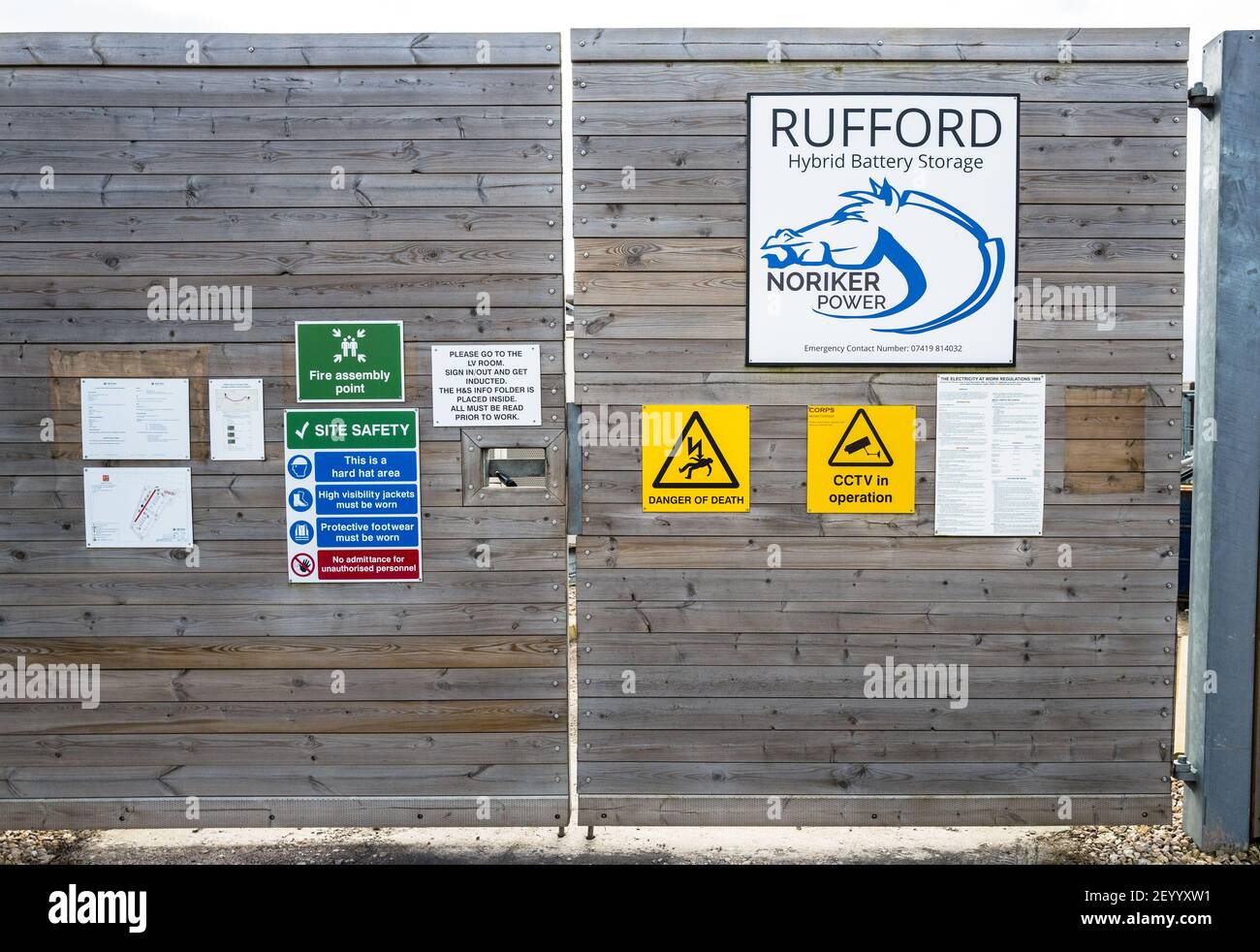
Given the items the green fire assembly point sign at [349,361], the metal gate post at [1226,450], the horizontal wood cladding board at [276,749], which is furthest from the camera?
the horizontal wood cladding board at [276,749]

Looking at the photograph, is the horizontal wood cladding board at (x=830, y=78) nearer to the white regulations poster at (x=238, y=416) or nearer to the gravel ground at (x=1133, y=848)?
the white regulations poster at (x=238, y=416)

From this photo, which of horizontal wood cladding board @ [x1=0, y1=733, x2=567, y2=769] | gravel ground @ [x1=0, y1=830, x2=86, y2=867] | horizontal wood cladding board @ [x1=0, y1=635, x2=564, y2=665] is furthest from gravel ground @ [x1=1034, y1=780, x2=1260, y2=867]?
gravel ground @ [x1=0, y1=830, x2=86, y2=867]

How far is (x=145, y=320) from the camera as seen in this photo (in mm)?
4082

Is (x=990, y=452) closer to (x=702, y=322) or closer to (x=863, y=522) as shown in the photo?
(x=863, y=522)

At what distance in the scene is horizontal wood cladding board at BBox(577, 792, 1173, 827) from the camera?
4.14 m

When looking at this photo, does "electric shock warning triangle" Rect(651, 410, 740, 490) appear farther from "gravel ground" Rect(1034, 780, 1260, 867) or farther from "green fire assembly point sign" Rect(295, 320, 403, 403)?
"gravel ground" Rect(1034, 780, 1260, 867)

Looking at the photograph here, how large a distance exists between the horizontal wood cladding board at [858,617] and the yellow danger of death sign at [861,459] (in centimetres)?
46

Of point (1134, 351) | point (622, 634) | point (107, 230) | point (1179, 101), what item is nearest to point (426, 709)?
point (622, 634)

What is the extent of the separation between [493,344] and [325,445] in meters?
0.90

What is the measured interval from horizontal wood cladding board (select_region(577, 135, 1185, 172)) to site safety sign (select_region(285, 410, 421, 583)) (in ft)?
3.86

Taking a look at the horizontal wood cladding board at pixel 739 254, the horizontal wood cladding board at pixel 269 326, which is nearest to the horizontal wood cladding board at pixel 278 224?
the horizontal wood cladding board at pixel 739 254

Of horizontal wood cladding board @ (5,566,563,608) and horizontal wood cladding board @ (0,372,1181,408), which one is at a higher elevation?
horizontal wood cladding board @ (0,372,1181,408)

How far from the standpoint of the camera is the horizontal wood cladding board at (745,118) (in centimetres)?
399

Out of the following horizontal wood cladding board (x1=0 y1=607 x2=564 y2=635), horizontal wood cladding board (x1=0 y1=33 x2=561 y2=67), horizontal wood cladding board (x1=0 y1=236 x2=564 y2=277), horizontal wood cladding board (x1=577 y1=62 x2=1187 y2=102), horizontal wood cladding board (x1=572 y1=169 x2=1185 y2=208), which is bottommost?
horizontal wood cladding board (x1=0 y1=607 x2=564 y2=635)
